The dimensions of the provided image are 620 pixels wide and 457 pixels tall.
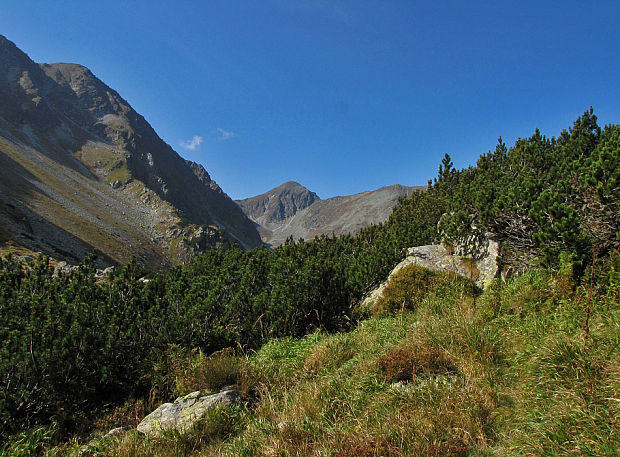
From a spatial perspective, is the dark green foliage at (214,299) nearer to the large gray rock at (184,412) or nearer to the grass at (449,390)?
the grass at (449,390)

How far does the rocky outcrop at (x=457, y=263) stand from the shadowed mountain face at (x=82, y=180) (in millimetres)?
39786

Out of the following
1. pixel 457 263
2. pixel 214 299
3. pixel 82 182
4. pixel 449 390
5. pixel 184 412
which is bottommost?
pixel 184 412

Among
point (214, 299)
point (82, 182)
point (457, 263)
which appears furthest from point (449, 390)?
point (82, 182)

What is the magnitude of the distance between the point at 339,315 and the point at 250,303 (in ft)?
8.78

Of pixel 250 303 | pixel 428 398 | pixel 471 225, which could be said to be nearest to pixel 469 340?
pixel 428 398

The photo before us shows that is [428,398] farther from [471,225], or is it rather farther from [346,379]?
[471,225]

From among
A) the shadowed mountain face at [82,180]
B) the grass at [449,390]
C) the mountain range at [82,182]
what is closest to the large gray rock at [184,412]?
the grass at [449,390]

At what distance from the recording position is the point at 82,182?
9475 cm

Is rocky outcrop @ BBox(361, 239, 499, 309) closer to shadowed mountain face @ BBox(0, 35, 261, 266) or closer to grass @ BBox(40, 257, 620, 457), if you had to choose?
grass @ BBox(40, 257, 620, 457)

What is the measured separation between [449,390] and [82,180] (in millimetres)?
120150

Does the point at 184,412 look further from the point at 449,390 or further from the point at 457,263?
the point at 457,263

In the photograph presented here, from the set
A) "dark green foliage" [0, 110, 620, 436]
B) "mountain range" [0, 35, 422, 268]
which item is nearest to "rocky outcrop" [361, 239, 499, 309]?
"dark green foliage" [0, 110, 620, 436]

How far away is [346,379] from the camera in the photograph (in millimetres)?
4457

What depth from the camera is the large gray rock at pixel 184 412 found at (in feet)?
13.9
